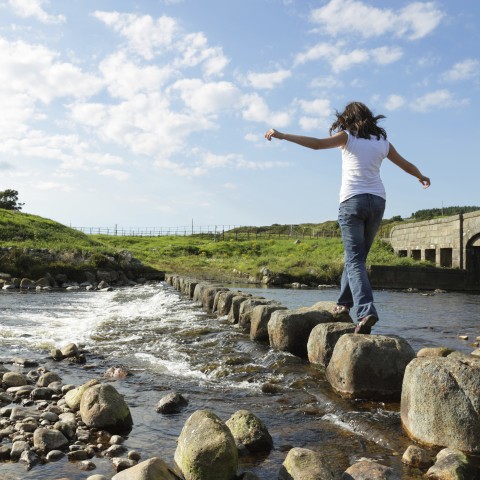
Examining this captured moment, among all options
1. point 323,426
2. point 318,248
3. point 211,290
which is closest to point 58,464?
point 323,426

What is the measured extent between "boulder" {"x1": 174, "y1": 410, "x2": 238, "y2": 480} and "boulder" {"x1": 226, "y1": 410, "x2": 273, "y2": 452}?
1.36 ft

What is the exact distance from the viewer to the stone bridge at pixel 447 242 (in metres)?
34.6

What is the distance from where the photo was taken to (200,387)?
589 centimetres

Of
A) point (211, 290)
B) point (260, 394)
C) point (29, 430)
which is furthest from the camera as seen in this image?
point (211, 290)

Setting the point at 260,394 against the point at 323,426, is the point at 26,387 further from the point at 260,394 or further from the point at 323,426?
the point at 323,426

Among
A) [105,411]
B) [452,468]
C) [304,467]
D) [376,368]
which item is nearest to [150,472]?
[304,467]

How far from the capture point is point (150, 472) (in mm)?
3172

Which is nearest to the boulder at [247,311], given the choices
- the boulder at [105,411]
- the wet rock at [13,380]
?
the wet rock at [13,380]

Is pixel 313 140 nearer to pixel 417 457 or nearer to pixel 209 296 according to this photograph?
pixel 417 457

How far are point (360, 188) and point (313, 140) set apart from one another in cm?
89

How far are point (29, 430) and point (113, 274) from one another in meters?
28.5

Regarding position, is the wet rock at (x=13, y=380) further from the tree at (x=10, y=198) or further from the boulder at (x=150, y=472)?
the tree at (x=10, y=198)

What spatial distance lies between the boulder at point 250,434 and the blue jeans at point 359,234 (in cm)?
221

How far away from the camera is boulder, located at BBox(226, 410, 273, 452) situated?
392 cm
